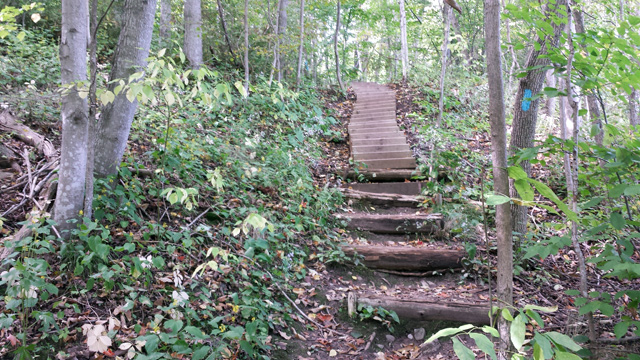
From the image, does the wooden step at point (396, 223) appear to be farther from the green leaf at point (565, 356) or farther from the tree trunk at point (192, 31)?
the tree trunk at point (192, 31)

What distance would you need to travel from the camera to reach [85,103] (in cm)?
299

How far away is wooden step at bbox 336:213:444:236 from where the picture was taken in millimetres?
5324

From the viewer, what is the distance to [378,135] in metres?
8.68

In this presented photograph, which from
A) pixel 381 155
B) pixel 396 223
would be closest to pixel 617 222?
pixel 396 223

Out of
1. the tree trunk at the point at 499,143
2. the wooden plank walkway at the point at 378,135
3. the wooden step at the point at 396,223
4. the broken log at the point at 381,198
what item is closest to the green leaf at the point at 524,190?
the tree trunk at the point at 499,143

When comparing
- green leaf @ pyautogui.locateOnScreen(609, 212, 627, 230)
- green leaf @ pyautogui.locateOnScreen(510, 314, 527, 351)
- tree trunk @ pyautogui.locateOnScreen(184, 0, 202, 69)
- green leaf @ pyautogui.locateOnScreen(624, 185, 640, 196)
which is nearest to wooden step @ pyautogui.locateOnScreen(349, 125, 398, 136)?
tree trunk @ pyautogui.locateOnScreen(184, 0, 202, 69)

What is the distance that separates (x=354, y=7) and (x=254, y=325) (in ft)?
52.3

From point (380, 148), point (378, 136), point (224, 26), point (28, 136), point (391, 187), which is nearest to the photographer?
point (28, 136)

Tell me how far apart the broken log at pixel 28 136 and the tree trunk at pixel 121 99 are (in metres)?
0.81

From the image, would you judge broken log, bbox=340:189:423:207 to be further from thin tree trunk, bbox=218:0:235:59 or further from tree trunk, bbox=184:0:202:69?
thin tree trunk, bbox=218:0:235:59

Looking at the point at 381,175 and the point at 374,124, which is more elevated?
the point at 374,124

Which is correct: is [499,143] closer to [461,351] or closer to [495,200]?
[495,200]

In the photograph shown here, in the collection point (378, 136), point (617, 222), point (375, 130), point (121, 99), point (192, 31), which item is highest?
point (192, 31)

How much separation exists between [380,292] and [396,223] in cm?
159
